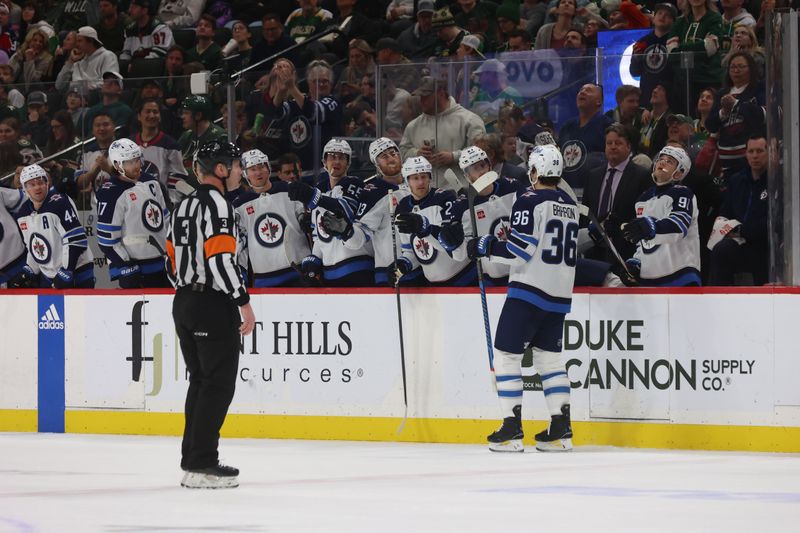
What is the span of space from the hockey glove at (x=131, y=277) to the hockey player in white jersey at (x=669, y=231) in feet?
11.4

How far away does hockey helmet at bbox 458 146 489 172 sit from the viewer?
31.3 feet

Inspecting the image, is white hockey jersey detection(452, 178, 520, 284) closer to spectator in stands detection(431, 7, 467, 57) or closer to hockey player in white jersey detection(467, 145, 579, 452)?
hockey player in white jersey detection(467, 145, 579, 452)

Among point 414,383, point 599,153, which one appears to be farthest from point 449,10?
point 414,383

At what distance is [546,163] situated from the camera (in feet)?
28.2

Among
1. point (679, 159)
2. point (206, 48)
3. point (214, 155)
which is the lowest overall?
point (214, 155)

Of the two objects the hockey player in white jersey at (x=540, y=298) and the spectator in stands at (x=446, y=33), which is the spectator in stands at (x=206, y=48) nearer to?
the spectator in stands at (x=446, y=33)

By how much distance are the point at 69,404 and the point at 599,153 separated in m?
3.95

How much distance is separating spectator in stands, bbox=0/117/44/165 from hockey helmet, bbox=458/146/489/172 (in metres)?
3.67

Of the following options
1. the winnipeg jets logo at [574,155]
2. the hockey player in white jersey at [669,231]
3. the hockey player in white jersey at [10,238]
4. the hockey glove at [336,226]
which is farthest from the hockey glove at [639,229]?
the hockey player in white jersey at [10,238]

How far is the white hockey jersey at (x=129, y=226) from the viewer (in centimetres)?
1063

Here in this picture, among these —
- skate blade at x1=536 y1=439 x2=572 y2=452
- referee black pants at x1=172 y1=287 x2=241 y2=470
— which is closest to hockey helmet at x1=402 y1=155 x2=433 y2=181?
skate blade at x1=536 y1=439 x2=572 y2=452

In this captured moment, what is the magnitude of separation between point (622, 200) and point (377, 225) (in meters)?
1.66

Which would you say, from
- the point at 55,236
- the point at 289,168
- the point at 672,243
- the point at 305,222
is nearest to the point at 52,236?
the point at 55,236

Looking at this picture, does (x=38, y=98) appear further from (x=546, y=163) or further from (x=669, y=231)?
(x=669, y=231)
